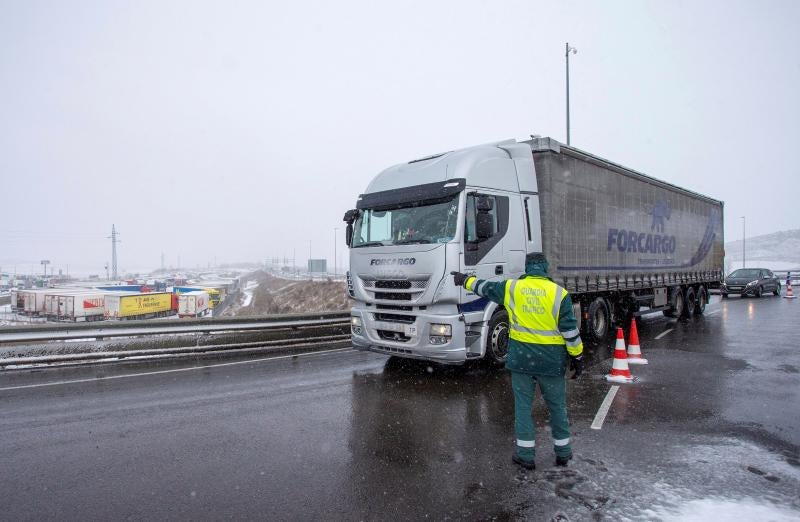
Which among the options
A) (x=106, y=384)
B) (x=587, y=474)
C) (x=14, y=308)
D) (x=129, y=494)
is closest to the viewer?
(x=129, y=494)

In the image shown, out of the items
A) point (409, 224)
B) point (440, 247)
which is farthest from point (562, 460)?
point (409, 224)

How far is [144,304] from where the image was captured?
4056 centimetres

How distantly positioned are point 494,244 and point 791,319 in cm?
1368

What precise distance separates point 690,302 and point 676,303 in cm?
146

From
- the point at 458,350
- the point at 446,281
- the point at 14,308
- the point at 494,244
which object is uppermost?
the point at 494,244

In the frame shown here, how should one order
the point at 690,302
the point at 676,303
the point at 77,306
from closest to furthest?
the point at 676,303
the point at 690,302
the point at 77,306

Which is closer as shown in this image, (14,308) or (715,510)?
(715,510)

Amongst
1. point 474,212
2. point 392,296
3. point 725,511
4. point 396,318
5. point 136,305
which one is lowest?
point 136,305

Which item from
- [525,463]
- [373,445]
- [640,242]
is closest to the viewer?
[525,463]

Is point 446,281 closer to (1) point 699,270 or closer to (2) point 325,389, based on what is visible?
(2) point 325,389

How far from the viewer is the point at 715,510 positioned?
3.15 metres

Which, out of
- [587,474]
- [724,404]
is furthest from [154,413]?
[724,404]

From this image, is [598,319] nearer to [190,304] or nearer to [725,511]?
[725,511]

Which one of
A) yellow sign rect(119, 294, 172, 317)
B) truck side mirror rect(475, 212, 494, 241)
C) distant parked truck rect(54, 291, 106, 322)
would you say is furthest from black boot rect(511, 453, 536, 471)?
yellow sign rect(119, 294, 172, 317)
